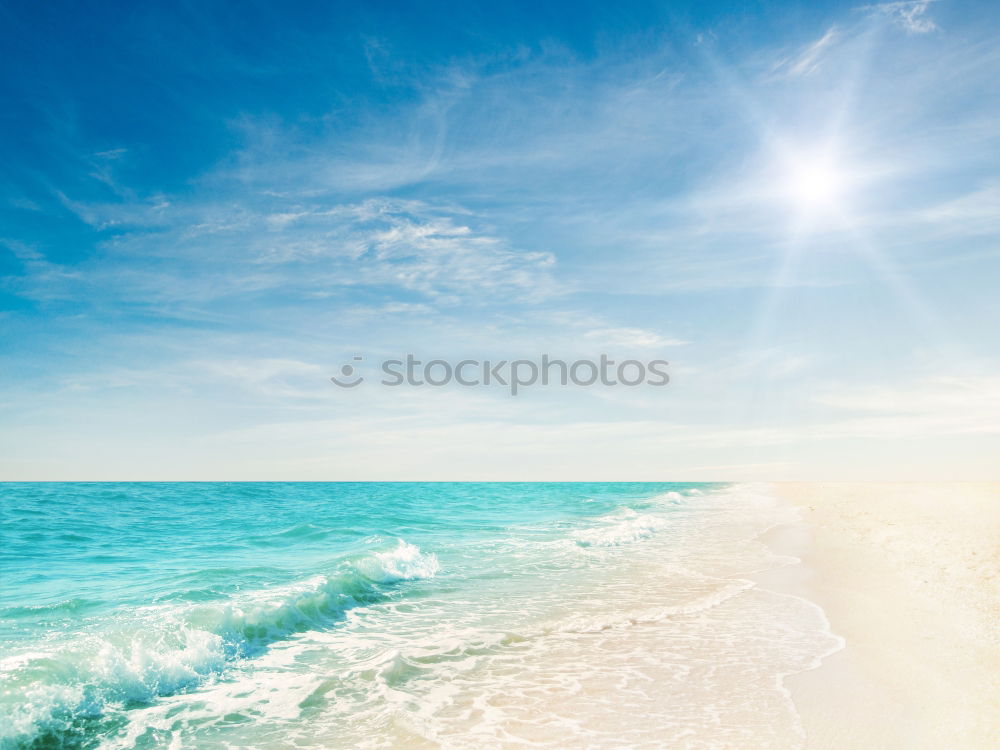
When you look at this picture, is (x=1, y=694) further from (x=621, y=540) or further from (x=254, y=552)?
(x=621, y=540)

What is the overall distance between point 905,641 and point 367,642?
25.7 ft

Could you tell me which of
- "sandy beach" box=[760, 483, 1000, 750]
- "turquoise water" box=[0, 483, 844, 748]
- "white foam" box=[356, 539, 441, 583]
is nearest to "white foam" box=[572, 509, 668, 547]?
"turquoise water" box=[0, 483, 844, 748]

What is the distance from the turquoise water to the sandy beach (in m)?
0.52

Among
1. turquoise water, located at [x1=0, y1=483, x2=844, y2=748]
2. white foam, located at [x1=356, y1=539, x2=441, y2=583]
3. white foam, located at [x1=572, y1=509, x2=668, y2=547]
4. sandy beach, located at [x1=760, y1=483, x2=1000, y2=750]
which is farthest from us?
white foam, located at [x1=572, y1=509, x2=668, y2=547]

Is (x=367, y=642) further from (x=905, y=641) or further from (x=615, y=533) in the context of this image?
(x=615, y=533)

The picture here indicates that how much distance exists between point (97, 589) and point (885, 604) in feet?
51.2

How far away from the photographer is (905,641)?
8.70 metres

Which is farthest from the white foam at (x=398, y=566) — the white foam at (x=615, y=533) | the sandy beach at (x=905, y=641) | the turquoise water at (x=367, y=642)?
the sandy beach at (x=905, y=641)

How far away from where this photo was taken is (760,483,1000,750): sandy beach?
5934 mm

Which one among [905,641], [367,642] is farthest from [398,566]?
[905,641]

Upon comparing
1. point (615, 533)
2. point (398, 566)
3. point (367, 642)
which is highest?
point (615, 533)

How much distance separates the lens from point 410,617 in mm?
11422

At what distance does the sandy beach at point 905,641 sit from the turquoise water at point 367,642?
0.52 m

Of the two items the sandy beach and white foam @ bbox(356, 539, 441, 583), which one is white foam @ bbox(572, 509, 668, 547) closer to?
the sandy beach
